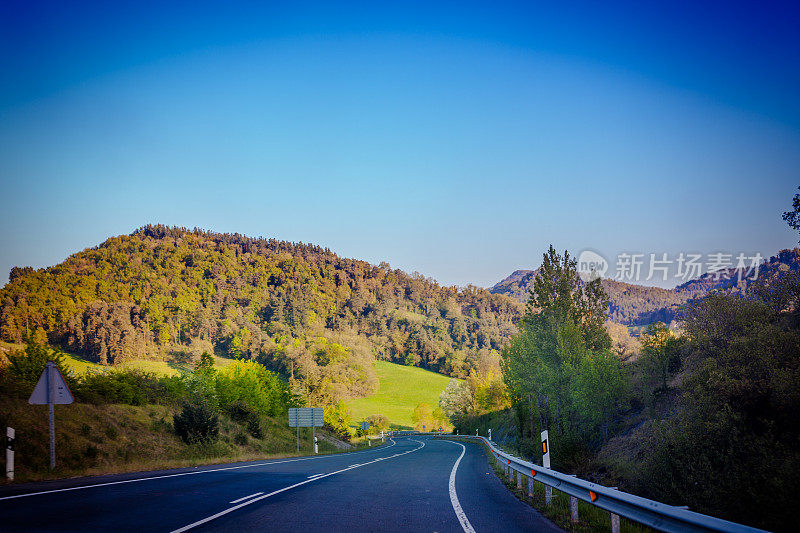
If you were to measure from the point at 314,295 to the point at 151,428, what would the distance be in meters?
146

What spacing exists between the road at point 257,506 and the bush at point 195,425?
11.0m

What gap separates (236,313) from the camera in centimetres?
13625

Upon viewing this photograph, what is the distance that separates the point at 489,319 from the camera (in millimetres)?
→ 188500

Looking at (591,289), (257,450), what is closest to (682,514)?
(257,450)

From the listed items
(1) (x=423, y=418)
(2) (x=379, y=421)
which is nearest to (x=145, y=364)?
(2) (x=379, y=421)

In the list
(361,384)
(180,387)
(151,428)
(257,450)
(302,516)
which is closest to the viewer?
(302,516)

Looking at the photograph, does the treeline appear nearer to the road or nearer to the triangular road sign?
the road

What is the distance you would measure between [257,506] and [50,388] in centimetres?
837

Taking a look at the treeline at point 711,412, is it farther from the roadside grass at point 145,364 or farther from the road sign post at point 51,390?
the roadside grass at point 145,364

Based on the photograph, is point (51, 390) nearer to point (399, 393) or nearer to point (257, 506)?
point (257, 506)

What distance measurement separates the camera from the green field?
108875mm

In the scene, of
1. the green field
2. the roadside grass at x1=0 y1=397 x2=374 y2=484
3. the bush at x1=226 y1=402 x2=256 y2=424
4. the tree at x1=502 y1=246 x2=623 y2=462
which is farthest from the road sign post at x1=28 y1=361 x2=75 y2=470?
the green field

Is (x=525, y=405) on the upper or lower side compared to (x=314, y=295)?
lower

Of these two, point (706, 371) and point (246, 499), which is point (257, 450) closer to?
point (246, 499)
